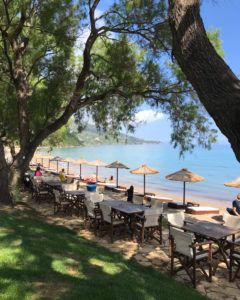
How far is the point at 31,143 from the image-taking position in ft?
43.2

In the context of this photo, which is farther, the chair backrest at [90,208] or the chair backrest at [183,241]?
the chair backrest at [90,208]

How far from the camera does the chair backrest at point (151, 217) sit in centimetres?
925

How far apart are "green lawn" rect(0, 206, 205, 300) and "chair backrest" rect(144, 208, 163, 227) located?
1805 millimetres

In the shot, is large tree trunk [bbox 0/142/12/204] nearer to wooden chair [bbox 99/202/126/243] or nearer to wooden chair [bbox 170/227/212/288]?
wooden chair [bbox 99/202/126/243]

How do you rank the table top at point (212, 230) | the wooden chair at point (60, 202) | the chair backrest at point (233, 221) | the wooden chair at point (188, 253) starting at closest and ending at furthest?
the wooden chair at point (188, 253), the table top at point (212, 230), the chair backrest at point (233, 221), the wooden chair at point (60, 202)

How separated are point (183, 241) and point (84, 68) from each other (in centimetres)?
758

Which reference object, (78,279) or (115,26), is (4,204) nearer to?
(115,26)

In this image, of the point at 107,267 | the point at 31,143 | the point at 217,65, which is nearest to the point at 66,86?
the point at 31,143

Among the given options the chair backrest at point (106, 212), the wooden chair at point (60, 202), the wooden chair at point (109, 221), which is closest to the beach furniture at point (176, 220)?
the wooden chair at point (109, 221)

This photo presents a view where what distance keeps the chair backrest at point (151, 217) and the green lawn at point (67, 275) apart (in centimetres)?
181

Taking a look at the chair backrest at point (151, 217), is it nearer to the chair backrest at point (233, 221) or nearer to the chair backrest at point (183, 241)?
the chair backrest at point (233, 221)

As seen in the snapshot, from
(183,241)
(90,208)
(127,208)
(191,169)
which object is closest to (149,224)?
(127,208)

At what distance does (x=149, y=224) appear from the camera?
930 cm

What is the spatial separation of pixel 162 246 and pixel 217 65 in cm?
650
